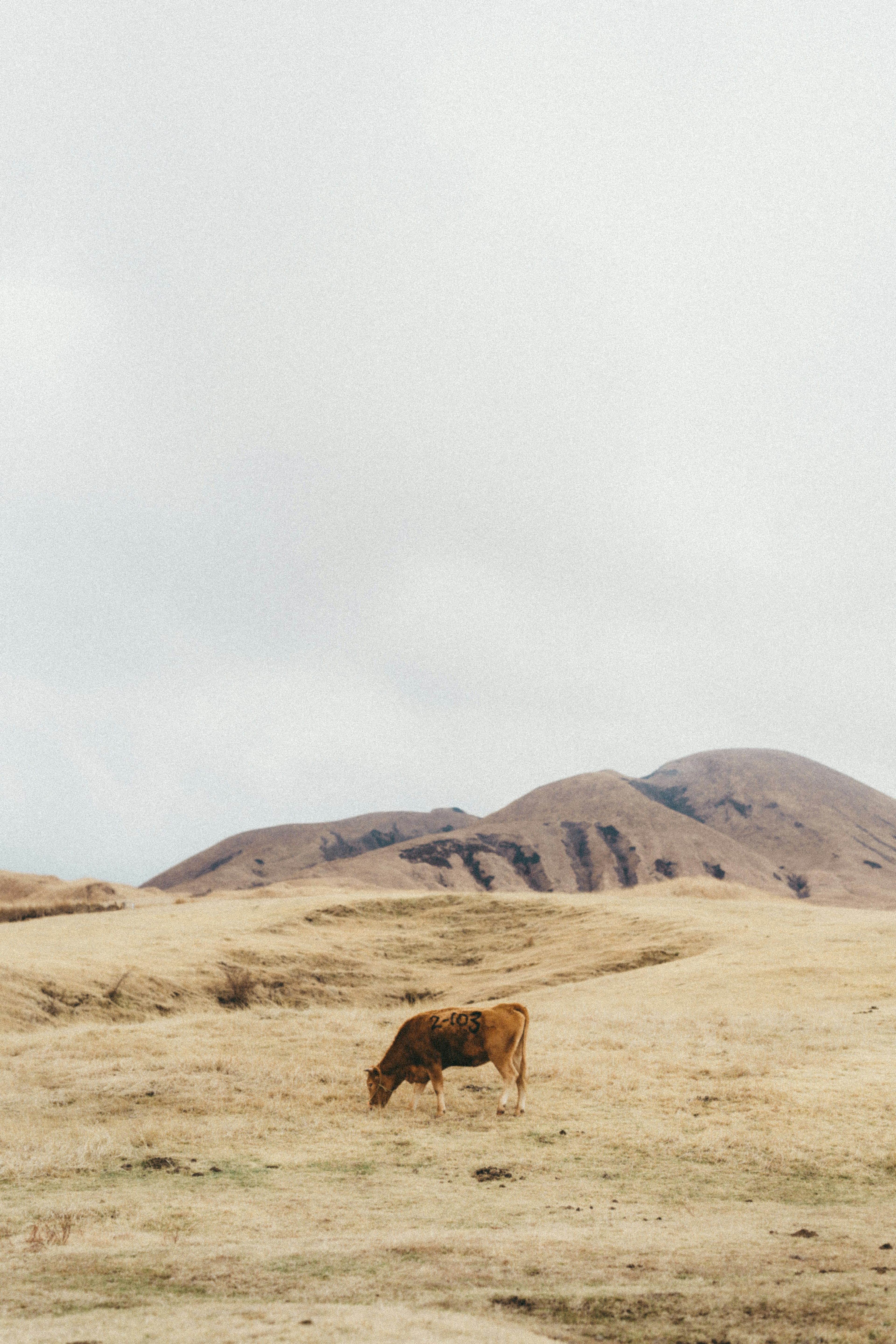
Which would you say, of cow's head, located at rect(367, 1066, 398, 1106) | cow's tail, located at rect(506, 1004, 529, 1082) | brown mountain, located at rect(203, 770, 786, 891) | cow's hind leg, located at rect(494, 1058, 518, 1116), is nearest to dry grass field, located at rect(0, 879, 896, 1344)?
cow's head, located at rect(367, 1066, 398, 1106)

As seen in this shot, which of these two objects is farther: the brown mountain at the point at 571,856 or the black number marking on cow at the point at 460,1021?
the brown mountain at the point at 571,856

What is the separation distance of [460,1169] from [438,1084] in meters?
3.63

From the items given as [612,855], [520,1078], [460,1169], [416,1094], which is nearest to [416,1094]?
[416,1094]

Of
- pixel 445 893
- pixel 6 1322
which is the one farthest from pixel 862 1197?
pixel 445 893

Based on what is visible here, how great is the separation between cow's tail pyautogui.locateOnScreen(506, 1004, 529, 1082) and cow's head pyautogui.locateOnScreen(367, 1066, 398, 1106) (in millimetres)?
2360

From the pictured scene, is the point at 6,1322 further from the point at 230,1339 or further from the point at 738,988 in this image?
the point at 738,988

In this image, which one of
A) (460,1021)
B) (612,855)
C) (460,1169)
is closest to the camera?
(460,1169)

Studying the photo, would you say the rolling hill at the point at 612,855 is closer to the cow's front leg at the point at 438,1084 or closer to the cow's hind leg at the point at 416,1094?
the cow's hind leg at the point at 416,1094

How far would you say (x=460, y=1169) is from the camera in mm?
12375

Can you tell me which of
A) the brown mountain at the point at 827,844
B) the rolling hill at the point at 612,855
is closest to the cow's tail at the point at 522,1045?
the rolling hill at the point at 612,855

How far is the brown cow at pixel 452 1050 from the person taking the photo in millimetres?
15688

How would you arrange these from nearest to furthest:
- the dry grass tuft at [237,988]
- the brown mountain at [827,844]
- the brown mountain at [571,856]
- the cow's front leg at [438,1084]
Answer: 1. the cow's front leg at [438,1084]
2. the dry grass tuft at [237,988]
3. the brown mountain at [571,856]
4. the brown mountain at [827,844]

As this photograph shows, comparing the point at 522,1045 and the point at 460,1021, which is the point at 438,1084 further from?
the point at 522,1045

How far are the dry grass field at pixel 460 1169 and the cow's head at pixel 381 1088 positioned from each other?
0.23 meters
